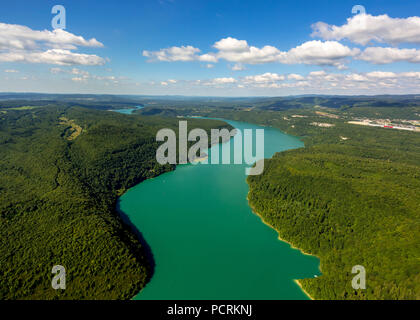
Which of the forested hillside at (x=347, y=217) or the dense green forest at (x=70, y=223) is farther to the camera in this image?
the dense green forest at (x=70, y=223)

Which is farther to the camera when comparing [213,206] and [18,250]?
[213,206]

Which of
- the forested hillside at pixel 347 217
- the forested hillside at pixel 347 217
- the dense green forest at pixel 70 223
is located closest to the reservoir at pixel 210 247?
the forested hillside at pixel 347 217

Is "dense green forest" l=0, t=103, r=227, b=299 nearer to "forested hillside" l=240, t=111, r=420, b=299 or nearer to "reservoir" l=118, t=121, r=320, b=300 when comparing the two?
"reservoir" l=118, t=121, r=320, b=300

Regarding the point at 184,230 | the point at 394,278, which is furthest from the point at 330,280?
the point at 184,230

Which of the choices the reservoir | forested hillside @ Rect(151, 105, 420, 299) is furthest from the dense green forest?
forested hillside @ Rect(151, 105, 420, 299)

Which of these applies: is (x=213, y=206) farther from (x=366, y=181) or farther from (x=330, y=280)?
(x=366, y=181)

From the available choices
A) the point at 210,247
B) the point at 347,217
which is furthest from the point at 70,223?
the point at 347,217

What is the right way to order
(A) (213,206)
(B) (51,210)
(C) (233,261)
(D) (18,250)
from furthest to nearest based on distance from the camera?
1. (A) (213,206)
2. (B) (51,210)
3. (C) (233,261)
4. (D) (18,250)

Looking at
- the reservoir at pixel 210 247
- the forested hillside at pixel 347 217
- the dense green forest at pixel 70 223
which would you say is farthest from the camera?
the reservoir at pixel 210 247

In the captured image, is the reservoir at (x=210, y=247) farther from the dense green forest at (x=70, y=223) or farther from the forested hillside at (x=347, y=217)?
the dense green forest at (x=70, y=223)
